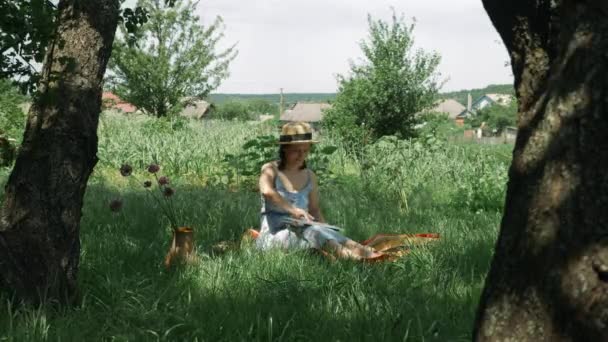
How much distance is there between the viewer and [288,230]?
5445 mm

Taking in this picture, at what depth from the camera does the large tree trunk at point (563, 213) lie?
6.30ft

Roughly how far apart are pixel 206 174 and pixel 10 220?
27.8 feet

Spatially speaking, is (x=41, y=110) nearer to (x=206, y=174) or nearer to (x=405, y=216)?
(x=405, y=216)

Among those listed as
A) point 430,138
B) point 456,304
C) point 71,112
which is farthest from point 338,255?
point 430,138

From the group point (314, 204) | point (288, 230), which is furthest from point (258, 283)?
point (314, 204)

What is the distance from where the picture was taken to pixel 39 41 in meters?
3.56

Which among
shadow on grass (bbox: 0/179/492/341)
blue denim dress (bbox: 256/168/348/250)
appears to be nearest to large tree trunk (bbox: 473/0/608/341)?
shadow on grass (bbox: 0/179/492/341)

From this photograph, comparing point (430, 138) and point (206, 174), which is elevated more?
point (430, 138)

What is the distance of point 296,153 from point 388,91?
12213mm

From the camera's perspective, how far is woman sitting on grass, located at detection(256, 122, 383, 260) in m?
5.15

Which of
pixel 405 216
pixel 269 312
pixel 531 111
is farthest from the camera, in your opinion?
pixel 405 216

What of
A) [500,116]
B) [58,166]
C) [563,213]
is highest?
[563,213]

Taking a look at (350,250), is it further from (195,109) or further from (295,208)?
(195,109)

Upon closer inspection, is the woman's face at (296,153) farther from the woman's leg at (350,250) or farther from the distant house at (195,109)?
the distant house at (195,109)
